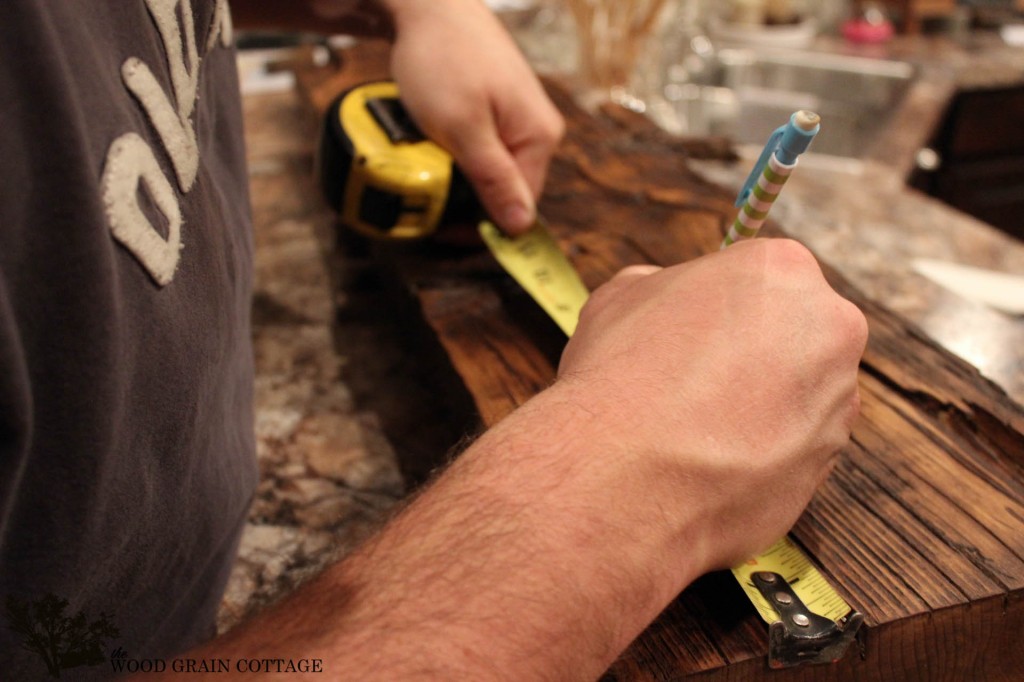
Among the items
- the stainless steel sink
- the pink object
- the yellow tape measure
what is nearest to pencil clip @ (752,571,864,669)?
the yellow tape measure

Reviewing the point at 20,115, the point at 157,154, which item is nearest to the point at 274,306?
the point at 157,154

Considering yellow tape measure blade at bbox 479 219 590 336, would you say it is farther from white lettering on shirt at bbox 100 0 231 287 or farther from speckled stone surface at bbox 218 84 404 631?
white lettering on shirt at bbox 100 0 231 287

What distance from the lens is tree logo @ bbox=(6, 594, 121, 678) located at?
403 millimetres

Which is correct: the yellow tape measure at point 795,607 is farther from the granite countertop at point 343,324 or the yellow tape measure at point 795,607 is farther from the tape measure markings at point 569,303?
the granite countertop at point 343,324

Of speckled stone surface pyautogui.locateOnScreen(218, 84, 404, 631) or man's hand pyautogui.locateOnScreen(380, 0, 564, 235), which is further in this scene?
man's hand pyautogui.locateOnScreen(380, 0, 564, 235)

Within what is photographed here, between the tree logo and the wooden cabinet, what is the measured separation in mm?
2114

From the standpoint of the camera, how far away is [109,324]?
1.26 feet

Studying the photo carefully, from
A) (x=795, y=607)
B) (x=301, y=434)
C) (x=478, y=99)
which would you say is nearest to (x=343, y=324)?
(x=301, y=434)

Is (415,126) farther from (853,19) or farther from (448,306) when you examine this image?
(853,19)

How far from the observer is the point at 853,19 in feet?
7.45

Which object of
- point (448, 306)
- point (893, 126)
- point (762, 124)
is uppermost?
point (448, 306)

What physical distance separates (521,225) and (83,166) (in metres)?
0.56

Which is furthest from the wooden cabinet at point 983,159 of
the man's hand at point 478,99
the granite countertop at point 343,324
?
the man's hand at point 478,99

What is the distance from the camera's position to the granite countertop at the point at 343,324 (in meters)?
0.73
